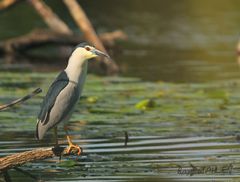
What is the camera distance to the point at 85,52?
9.14 metres

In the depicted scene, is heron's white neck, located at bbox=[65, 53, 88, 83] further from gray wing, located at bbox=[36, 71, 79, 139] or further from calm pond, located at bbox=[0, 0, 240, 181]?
calm pond, located at bbox=[0, 0, 240, 181]

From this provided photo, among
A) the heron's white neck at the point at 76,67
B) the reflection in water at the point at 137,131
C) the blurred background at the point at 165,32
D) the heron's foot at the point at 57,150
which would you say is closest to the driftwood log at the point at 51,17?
the blurred background at the point at 165,32

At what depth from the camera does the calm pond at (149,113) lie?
948cm

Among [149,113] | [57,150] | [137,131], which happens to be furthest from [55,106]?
[149,113]

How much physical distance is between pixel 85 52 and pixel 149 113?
3.96 meters

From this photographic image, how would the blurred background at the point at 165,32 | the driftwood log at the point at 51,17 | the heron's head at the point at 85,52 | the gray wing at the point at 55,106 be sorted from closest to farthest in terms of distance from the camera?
the gray wing at the point at 55,106
the heron's head at the point at 85,52
the blurred background at the point at 165,32
the driftwood log at the point at 51,17

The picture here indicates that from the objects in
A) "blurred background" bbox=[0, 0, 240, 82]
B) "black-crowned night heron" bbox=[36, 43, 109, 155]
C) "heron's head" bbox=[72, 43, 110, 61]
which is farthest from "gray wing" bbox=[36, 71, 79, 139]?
"blurred background" bbox=[0, 0, 240, 82]

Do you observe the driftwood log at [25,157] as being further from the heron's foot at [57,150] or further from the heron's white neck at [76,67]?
the heron's white neck at [76,67]

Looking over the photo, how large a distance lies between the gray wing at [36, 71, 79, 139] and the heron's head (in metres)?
0.26

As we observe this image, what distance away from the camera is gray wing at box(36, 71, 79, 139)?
29.3ft

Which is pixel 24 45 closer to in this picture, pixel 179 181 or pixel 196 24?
pixel 196 24

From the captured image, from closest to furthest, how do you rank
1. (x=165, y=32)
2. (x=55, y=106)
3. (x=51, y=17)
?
(x=55, y=106) < (x=51, y=17) < (x=165, y=32)

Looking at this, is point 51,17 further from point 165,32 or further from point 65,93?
point 65,93

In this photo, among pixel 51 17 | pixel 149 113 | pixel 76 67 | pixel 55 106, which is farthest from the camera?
pixel 51 17
